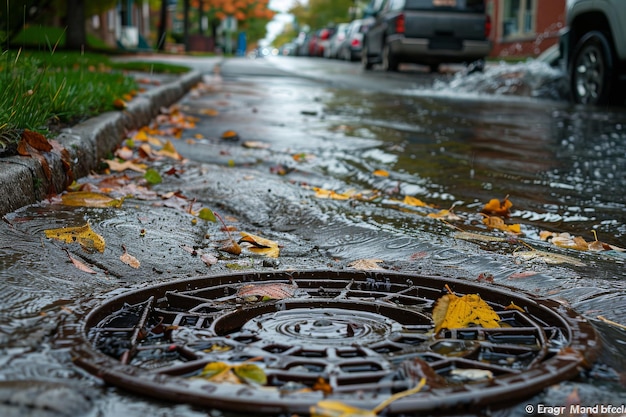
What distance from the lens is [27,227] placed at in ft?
9.42

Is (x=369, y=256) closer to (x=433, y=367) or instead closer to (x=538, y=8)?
(x=433, y=367)

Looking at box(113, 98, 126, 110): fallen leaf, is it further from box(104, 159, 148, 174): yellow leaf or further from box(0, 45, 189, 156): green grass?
box(104, 159, 148, 174): yellow leaf

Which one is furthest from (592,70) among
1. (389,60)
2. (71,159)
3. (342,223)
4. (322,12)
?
(322,12)

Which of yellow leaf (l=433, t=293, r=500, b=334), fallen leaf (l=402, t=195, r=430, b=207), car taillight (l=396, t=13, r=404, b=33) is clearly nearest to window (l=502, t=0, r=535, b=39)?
car taillight (l=396, t=13, r=404, b=33)

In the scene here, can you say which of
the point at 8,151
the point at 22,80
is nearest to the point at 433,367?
the point at 8,151

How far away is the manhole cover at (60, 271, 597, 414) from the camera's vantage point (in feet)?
5.30

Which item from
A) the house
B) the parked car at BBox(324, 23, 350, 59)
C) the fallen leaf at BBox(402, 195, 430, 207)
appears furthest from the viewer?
the parked car at BBox(324, 23, 350, 59)

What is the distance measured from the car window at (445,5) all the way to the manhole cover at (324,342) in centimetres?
1598

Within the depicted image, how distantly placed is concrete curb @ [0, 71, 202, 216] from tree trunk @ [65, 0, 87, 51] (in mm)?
12446

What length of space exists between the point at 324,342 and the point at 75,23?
17.4 meters

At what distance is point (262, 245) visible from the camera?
9.98 ft

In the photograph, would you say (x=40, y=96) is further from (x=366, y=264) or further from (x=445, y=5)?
(x=445, y=5)

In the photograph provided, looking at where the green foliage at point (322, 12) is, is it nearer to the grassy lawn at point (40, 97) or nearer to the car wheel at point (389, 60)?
the car wheel at point (389, 60)

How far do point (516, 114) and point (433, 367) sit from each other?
773 cm
